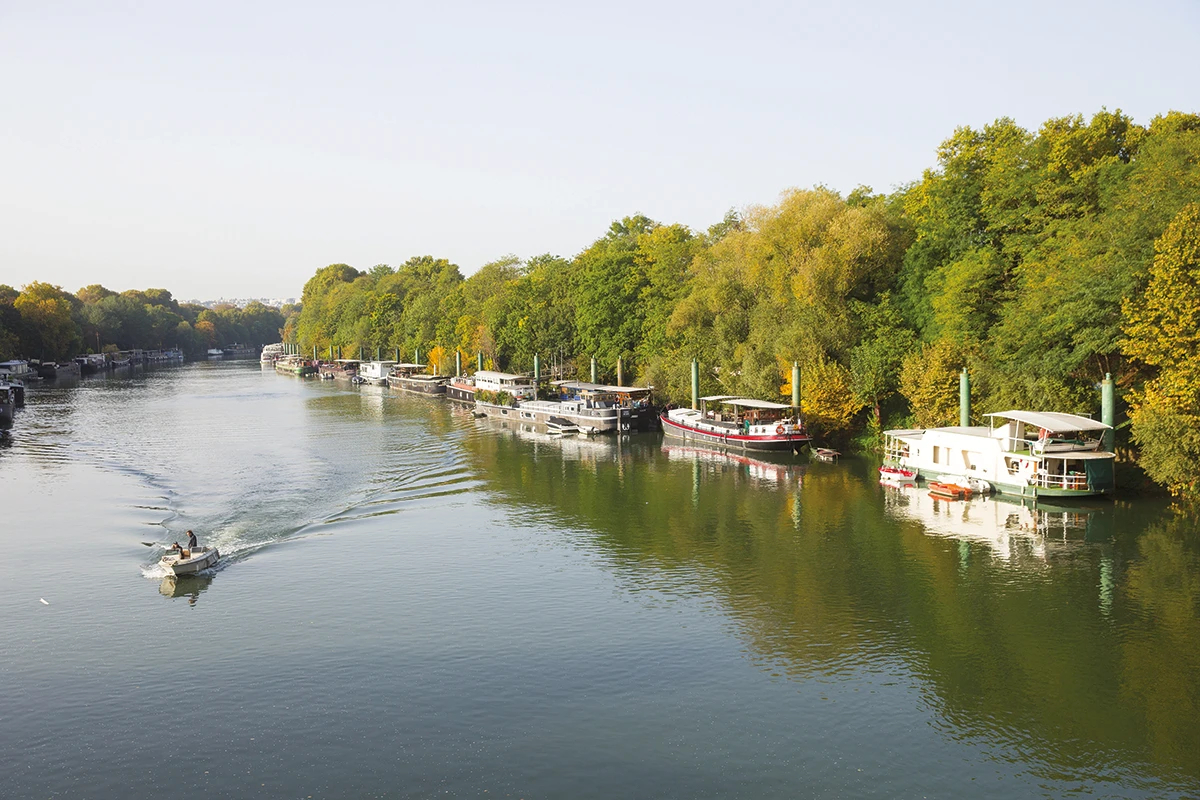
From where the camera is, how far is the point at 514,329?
122 metres

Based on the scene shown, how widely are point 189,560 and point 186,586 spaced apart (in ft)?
3.93

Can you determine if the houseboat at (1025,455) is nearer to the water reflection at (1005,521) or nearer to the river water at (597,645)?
the water reflection at (1005,521)

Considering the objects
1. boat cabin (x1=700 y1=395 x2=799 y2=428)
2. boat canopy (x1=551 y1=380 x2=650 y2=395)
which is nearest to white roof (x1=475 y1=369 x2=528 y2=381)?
boat canopy (x1=551 y1=380 x2=650 y2=395)

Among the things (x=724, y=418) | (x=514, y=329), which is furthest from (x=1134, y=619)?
(x=514, y=329)

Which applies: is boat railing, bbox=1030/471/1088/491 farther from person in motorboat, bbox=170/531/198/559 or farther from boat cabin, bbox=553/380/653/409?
boat cabin, bbox=553/380/653/409

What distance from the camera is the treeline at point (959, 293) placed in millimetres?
45594

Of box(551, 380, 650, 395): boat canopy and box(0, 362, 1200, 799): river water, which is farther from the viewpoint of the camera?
box(551, 380, 650, 395): boat canopy

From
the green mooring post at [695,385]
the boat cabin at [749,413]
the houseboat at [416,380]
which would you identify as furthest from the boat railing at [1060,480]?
the houseboat at [416,380]

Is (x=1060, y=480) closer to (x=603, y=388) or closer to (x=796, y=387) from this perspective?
(x=796, y=387)

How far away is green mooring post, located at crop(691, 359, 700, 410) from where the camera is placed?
78.9 m

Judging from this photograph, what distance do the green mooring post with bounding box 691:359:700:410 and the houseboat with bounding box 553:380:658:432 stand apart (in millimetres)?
5375

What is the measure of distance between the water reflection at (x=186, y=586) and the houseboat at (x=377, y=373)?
375ft

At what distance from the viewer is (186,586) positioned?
36125 mm

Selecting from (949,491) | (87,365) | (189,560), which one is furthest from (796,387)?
(87,365)
